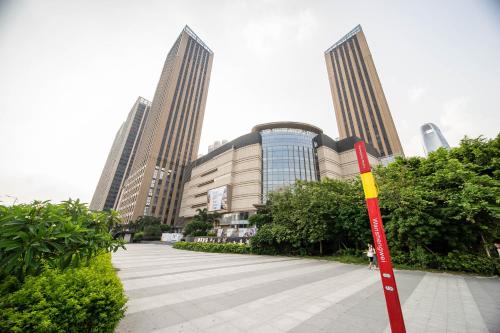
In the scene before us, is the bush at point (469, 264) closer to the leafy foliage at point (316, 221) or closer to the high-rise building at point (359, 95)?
the leafy foliage at point (316, 221)

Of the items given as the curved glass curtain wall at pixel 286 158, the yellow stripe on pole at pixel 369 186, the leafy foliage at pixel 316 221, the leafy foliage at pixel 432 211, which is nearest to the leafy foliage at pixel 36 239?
the yellow stripe on pole at pixel 369 186

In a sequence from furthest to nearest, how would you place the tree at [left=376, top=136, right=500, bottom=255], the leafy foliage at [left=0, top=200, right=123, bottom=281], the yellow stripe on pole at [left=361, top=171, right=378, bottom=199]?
the tree at [left=376, top=136, right=500, bottom=255] → the yellow stripe on pole at [left=361, top=171, right=378, bottom=199] → the leafy foliage at [left=0, top=200, right=123, bottom=281]

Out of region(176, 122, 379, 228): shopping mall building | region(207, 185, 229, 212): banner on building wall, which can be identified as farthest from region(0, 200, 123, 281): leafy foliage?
region(207, 185, 229, 212): banner on building wall

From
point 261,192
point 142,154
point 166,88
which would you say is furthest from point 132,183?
point 261,192

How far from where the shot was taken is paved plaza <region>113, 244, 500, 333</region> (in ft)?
12.7

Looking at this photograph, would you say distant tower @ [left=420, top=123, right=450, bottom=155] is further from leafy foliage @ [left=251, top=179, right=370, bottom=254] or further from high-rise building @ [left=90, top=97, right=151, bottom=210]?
high-rise building @ [left=90, top=97, right=151, bottom=210]

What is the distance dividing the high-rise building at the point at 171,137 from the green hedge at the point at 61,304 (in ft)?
229

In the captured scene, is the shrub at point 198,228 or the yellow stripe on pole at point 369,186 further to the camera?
the shrub at point 198,228

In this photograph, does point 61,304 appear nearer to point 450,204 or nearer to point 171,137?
point 450,204

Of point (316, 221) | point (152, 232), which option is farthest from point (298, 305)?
point (152, 232)

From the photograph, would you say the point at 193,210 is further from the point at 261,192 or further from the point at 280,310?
the point at 280,310

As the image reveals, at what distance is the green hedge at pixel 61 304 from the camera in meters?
2.24

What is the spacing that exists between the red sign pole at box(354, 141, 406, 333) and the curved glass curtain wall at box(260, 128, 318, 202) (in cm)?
4084

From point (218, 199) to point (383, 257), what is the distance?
4639 centimetres
